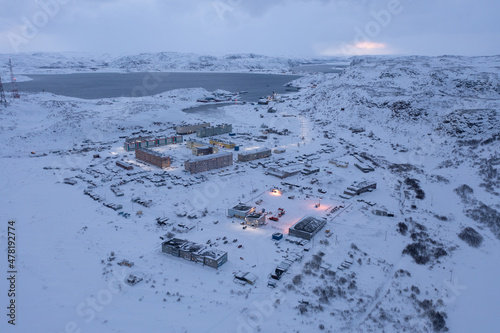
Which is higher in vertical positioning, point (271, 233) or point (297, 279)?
point (297, 279)

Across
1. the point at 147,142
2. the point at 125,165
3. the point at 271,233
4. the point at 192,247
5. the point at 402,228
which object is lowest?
the point at 271,233

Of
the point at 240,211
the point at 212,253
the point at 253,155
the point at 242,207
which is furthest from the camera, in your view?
→ the point at 253,155

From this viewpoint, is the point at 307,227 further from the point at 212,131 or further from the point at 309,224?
the point at 212,131

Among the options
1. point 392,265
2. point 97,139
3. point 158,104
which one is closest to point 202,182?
point 392,265

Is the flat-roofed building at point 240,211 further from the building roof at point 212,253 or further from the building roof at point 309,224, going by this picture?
the building roof at point 212,253

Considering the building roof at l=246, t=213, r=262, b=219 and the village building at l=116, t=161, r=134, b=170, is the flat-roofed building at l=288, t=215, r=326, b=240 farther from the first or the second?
the village building at l=116, t=161, r=134, b=170

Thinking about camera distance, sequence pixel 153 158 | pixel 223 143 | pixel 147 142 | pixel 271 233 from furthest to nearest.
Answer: pixel 223 143 < pixel 147 142 < pixel 153 158 < pixel 271 233

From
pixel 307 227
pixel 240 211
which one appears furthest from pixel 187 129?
pixel 307 227

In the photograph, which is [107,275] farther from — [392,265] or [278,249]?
[392,265]
